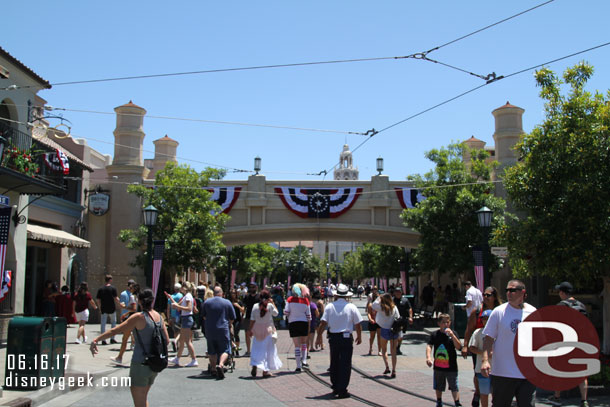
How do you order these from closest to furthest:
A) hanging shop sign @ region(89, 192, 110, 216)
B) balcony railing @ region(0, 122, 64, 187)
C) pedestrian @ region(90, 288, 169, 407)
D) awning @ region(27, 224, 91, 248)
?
pedestrian @ region(90, 288, 169, 407)
balcony railing @ region(0, 122, 64, 187)
awning @ region(27, 224, 91, 248)
hanging shop sign @ region(89, 192, 110, 216)

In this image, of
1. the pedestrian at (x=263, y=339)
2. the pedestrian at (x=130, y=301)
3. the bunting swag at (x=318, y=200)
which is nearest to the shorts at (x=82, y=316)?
the pedestrian at (x=130, y=301)

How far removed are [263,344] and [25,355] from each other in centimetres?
425

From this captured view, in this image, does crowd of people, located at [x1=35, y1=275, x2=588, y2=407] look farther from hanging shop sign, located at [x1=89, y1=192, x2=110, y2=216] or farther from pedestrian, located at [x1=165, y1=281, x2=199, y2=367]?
hanging shop sign, located at [x1=89, y1=192, x2=110, y2=216]

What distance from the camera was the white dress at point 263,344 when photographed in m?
11.6

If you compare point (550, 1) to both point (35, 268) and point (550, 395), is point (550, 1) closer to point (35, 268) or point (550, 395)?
point (550, 395)

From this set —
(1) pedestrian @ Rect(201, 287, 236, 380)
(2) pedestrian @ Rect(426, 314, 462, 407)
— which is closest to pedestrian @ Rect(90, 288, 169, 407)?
(2) pedestrian @ Rect(426, 314, 462, 407)

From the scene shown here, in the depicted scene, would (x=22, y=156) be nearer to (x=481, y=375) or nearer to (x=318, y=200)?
(x=481, y=375)

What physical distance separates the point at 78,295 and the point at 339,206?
14431 mm

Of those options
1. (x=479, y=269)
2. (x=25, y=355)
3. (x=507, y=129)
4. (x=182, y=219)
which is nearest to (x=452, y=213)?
(x=479, y=269)

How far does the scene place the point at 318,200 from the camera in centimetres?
2878

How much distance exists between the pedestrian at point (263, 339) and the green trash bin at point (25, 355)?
150 inches

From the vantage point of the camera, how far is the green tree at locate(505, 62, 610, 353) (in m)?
11.2

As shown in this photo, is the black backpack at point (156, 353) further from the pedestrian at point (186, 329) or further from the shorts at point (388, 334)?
the shorts at point (388, 334)

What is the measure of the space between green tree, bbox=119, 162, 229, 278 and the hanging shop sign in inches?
123
